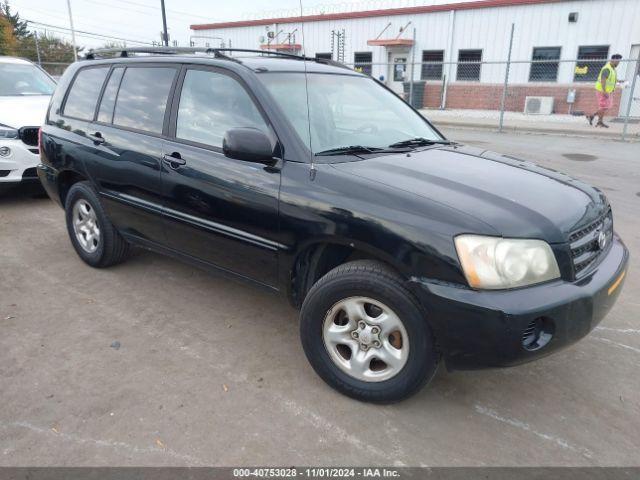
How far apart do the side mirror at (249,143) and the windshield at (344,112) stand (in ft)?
0.79

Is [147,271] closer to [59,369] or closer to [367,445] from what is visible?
[59,369]

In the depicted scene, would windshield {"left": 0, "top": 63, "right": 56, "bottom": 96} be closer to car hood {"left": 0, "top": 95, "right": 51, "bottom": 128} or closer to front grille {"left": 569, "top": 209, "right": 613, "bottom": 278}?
car hood {"left": 0, "top": 95, "right": 51, "bottom": 128}

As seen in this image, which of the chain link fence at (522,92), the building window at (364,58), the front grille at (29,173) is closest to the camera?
the front grille at (29,173)

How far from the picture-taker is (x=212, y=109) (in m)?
3.34

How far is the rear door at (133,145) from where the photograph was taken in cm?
362

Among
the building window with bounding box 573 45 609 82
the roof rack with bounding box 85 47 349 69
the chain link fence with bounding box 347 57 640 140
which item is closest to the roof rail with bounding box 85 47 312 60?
the roof rack with bounding box 85 47 349 69

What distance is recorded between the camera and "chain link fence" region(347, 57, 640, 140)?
57.5ft

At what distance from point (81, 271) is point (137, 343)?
1530 mm

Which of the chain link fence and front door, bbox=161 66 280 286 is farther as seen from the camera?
the chain link fence

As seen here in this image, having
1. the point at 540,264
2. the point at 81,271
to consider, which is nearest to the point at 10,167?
the point at 81,271

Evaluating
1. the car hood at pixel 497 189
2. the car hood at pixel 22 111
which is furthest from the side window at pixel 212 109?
the car hood at pixel 22 111

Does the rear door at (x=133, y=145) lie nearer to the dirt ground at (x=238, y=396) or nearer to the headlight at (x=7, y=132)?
the dirt ground at (x=238, y=396)

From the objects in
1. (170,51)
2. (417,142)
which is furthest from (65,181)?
(417,142)

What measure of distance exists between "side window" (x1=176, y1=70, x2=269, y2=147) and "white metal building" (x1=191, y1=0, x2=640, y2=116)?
41.0 feet
